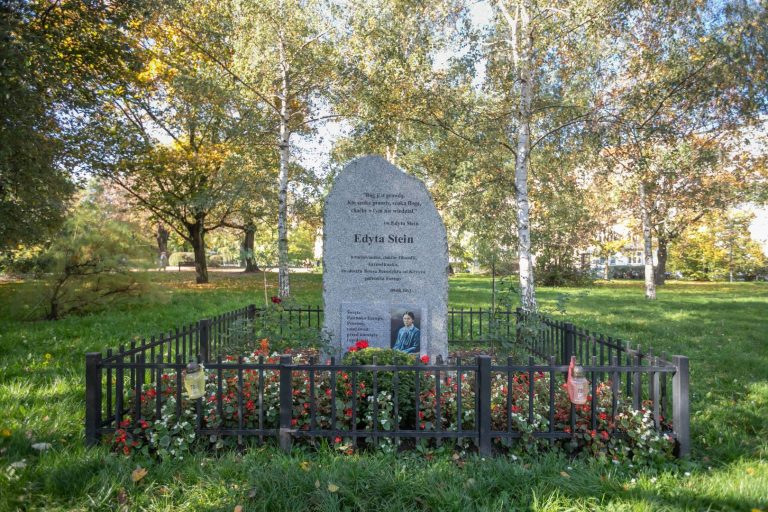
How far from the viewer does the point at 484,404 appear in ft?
12.7


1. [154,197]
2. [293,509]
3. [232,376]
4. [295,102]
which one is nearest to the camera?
[293,509]

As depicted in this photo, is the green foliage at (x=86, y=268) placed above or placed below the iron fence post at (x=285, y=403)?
above

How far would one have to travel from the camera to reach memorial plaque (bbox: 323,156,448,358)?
6.18 meters

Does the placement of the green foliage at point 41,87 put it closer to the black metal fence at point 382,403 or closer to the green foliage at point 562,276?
the black metal fence at point 382,403

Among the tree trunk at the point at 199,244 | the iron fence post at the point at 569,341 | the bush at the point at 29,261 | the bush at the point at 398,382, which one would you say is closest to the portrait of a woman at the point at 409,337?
the bush at the point at 398,382

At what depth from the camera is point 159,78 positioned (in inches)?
725

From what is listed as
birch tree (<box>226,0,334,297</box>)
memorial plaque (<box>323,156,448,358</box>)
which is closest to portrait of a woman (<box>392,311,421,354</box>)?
→ memorial plaque (<box>323,156,448,358</box>)

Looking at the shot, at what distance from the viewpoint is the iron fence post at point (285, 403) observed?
3.85 meters

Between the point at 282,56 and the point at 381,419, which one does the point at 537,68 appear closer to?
the point at 282,56

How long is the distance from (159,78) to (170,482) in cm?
1880

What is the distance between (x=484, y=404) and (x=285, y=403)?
1.63 metres

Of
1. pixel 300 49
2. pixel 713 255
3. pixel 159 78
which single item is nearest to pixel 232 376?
pixel 300 49

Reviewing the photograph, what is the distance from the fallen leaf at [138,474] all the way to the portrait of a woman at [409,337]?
3427mm

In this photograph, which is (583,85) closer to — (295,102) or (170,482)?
(295,102)
